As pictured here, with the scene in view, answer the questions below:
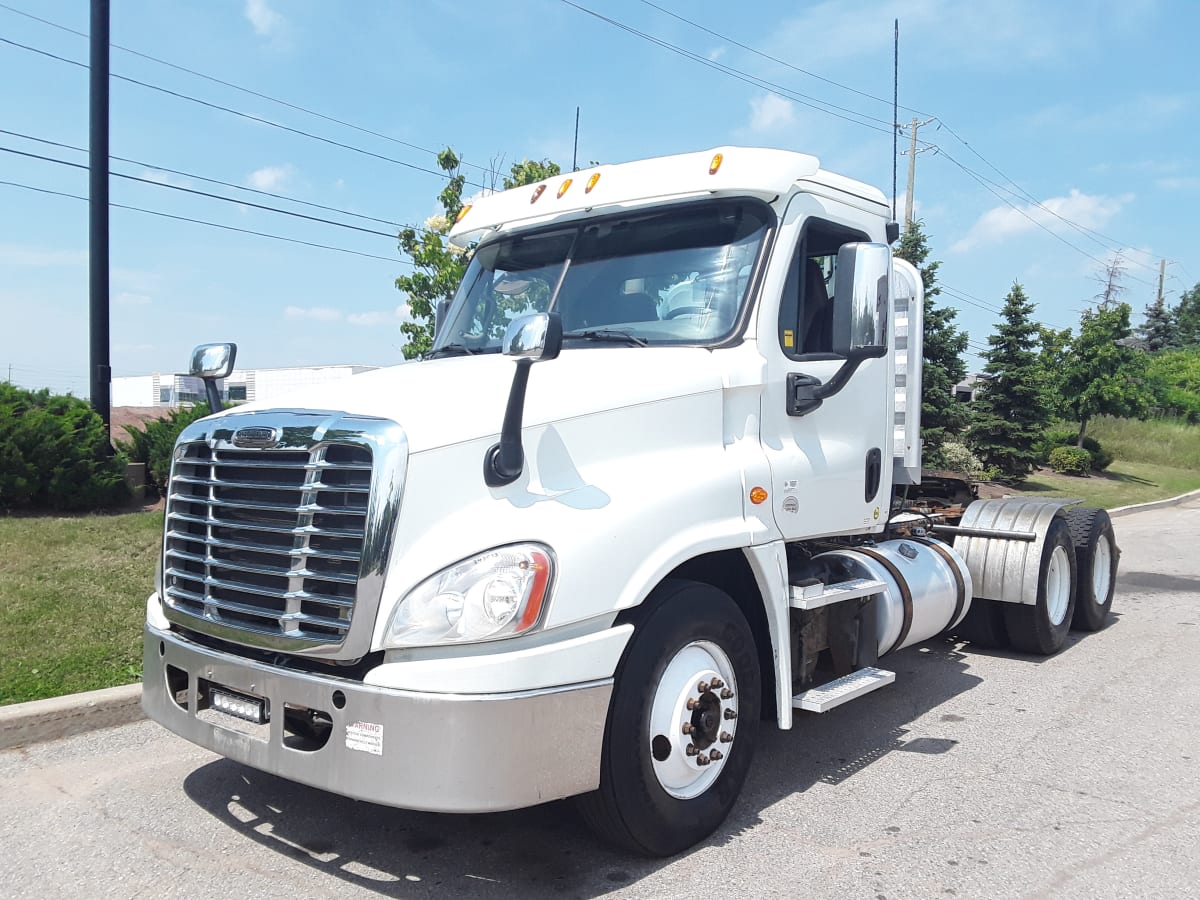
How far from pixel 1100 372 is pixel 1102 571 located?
2341 cm

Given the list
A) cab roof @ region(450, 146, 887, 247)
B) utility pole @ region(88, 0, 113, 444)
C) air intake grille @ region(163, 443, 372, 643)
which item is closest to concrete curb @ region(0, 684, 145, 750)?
air intake grille @ region(163, 443, 372, 643)

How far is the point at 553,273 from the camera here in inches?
188

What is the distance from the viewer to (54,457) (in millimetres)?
9406

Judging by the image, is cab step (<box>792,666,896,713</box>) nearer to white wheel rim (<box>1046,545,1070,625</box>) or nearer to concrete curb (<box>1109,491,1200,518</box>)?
white wheel rim (<box>1046,545,1070,625</box>)

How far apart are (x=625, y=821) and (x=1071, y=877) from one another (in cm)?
175

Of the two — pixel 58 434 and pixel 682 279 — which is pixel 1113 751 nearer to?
pixel 682 279

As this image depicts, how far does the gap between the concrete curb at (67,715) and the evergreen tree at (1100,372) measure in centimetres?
2904

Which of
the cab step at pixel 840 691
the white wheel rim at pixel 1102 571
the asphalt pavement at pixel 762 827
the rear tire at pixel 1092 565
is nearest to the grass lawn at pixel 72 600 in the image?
the asphalt pavement at pixel 762 827

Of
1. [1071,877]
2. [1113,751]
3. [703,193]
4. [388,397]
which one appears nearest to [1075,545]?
[1113,751]

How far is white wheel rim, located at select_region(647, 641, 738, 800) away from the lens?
3.66 metres

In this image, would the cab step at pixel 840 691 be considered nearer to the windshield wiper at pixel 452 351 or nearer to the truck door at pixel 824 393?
the truck door at pixel 824 393

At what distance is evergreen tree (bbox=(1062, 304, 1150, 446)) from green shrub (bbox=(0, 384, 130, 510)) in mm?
27064

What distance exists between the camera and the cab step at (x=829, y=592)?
14.3 ft

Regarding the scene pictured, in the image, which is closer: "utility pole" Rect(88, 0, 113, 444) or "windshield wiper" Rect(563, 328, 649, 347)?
"windshield wiper" Rect(563, 328, 649, 347)
